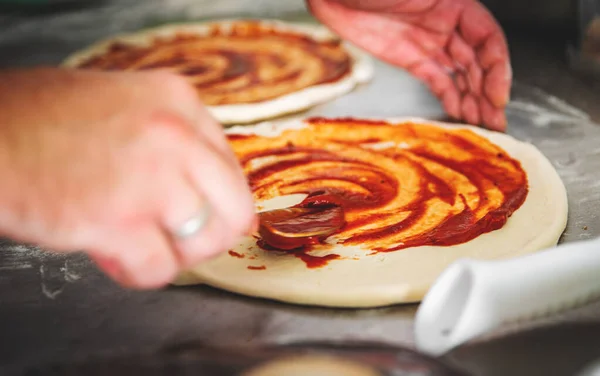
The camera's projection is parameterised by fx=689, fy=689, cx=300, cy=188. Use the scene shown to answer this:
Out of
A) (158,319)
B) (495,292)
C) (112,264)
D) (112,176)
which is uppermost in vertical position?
(112,176)

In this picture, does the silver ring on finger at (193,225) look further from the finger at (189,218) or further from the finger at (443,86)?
the finger at (443,86)

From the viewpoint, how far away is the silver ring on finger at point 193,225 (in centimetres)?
86

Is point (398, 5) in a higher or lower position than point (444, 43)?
higher

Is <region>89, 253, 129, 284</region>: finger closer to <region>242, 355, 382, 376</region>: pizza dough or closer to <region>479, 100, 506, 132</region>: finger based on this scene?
<region>242, 355, 382, 376</region>: pizza dough

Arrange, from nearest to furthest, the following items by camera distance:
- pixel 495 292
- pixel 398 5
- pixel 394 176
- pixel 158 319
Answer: pixel 495 292 → pixel 158 319 → pixel 394 176 → pixel 398 5

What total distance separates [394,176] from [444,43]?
0.60m

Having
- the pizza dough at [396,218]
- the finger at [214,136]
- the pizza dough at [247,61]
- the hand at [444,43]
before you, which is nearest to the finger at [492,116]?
the hand at [444,43]

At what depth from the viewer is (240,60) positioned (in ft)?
8.13

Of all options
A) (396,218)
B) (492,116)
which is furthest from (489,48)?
(396,218)

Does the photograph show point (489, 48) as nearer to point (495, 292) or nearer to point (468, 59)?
point (468, 59)

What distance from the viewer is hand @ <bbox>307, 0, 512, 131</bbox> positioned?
1853 millimetres

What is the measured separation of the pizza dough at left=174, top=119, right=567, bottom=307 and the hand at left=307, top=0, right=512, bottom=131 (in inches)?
6.5

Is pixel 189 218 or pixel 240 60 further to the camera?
pixel 240 60

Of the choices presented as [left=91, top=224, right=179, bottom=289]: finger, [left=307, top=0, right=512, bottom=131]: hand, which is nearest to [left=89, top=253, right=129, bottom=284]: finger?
[left=91, top=224, right=179, bottom=289]: finger
